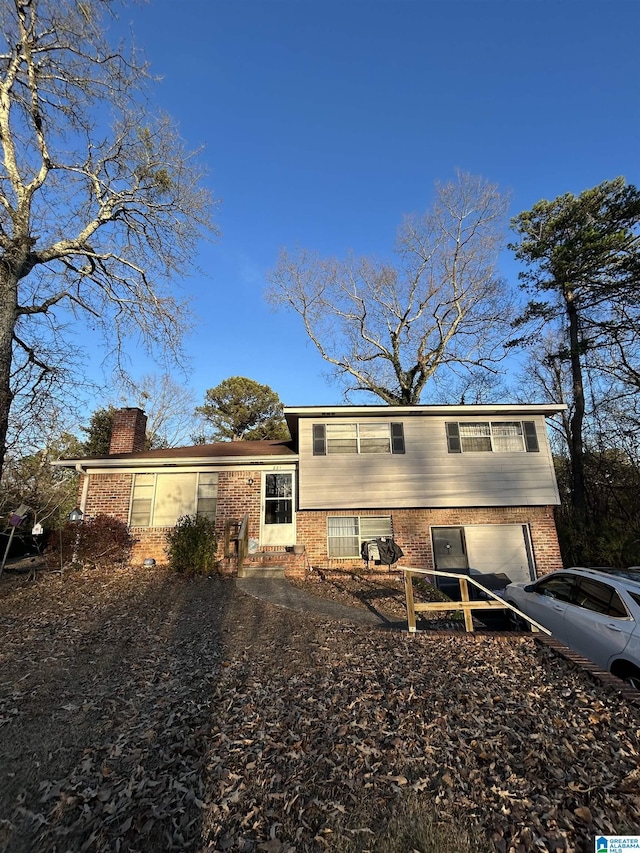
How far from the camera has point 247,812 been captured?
8.61 feet

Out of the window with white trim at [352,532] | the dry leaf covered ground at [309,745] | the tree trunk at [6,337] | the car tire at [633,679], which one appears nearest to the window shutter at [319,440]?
the window with white trim at [352,532]

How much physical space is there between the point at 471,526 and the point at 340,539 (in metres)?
3.97

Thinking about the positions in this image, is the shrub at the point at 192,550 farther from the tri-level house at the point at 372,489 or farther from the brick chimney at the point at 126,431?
the brick chimney at the point at 126,431

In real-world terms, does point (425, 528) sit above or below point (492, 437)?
below

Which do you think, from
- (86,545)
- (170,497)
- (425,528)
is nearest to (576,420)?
(425,528)

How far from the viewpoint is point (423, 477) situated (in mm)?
12234

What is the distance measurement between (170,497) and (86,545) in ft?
8.31

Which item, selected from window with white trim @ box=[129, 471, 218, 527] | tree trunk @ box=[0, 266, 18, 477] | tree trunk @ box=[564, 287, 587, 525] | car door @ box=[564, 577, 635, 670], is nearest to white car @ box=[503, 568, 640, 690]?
car door @ box=[564, 577, 635, 670]

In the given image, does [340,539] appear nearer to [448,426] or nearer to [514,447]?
[448,426]

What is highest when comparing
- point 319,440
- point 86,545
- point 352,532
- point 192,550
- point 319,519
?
point 319,440

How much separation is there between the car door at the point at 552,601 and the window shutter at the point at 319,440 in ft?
22.6

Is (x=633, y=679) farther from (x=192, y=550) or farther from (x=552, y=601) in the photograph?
(x=192, y=550)

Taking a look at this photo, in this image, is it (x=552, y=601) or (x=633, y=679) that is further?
(x=552, y=601)

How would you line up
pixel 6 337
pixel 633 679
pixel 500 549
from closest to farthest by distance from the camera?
pixel 633 679, pixel 6 337, pixel 500 549
